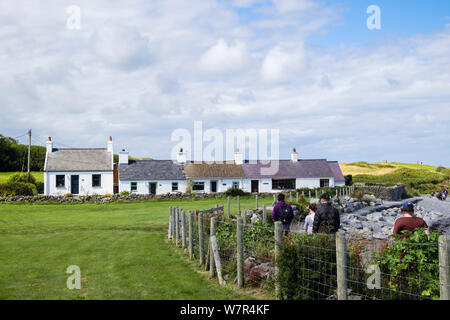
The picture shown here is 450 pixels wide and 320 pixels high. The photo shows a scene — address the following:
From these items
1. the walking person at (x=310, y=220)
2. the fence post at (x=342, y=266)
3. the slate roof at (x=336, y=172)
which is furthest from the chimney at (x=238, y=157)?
the fence post at (x=342, y=266)

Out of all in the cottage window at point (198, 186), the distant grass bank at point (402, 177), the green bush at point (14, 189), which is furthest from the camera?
the distant grass bank at point (402, 177)

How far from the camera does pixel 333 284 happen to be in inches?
325

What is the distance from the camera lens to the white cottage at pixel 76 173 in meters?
53.5

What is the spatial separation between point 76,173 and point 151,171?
30.3 feet

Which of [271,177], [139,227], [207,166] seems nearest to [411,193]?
[271,177]

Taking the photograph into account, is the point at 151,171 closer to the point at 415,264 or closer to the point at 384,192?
the point at 384,192

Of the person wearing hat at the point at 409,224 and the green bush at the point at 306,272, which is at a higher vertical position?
the person wearing hat at the point at 409,224

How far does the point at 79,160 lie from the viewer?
56.2 meters

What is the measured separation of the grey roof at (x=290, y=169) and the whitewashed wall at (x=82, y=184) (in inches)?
708

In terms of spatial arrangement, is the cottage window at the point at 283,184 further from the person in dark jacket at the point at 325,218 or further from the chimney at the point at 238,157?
the person in dark jacket at the point at 325,218
